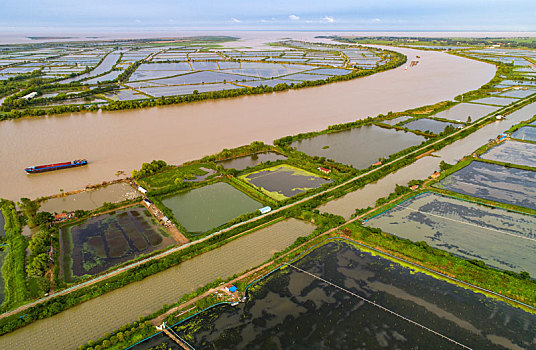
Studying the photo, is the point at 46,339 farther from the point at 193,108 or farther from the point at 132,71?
the point at 132,71

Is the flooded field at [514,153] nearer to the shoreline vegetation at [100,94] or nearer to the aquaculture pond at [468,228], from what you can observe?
the aquaculture pond at [468,228]

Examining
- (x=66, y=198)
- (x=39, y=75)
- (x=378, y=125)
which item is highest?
(x=39, y=75)

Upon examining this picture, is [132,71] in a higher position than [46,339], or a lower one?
higher

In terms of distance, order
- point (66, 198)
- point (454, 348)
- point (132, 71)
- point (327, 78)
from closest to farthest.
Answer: point (454, 348), point (66, 198), point (327, 78), point (132, 71)

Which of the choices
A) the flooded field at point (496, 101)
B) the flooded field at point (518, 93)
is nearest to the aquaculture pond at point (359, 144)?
the flooded field at point (496, 101)

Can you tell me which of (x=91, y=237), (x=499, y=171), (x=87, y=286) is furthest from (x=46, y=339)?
(x=499, y=171)

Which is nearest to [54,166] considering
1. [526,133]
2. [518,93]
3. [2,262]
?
[2,262]

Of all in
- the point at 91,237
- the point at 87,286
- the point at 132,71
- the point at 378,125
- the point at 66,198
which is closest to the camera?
the point at 87,286
